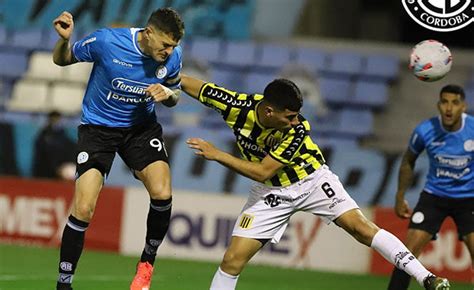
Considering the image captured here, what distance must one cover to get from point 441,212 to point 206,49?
8.76 meters

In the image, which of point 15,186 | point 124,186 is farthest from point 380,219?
point 15,186

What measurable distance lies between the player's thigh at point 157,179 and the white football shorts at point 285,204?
0.59 meters

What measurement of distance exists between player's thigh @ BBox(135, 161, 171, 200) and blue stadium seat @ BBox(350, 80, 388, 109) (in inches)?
362

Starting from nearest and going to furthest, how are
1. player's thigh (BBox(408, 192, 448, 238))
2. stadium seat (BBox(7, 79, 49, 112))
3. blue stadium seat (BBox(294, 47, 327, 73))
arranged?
player's thigh (BBox(408, 192, 448, 238)), blue stadium seat (BBox(294, 47, 327, 73)), stadium seat (BBox(7, 79, 49, 112))

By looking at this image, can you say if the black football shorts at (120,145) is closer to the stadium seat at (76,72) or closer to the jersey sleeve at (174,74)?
the jersey sleeve at (174,74)

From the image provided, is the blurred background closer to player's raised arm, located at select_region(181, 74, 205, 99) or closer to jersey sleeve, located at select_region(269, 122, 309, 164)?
player's raised arm, located at select_region(181, 74, 205, 99)

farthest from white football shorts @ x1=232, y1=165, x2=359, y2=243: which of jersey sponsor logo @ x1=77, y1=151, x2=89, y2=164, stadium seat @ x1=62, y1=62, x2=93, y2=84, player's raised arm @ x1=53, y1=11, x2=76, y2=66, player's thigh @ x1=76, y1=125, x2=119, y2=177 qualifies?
stadium seat @ x1=62, y1=62, x2=93, y2=84

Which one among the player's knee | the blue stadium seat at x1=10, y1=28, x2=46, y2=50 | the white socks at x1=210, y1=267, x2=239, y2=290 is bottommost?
the blue stadium seat at x1=10, y1=28, x2=46, y2=50

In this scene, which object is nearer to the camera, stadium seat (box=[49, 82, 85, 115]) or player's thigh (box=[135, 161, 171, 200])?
player's thigh (box=[135, 161, 171, 200])

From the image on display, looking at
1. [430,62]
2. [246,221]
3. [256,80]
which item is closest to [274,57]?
[256,80]

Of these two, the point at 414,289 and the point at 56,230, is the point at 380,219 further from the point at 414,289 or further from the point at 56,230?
the point at 56,230

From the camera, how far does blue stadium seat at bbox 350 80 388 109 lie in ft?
57.5

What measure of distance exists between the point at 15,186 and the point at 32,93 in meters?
3.78

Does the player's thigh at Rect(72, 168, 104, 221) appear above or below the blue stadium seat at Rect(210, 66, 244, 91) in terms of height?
above
